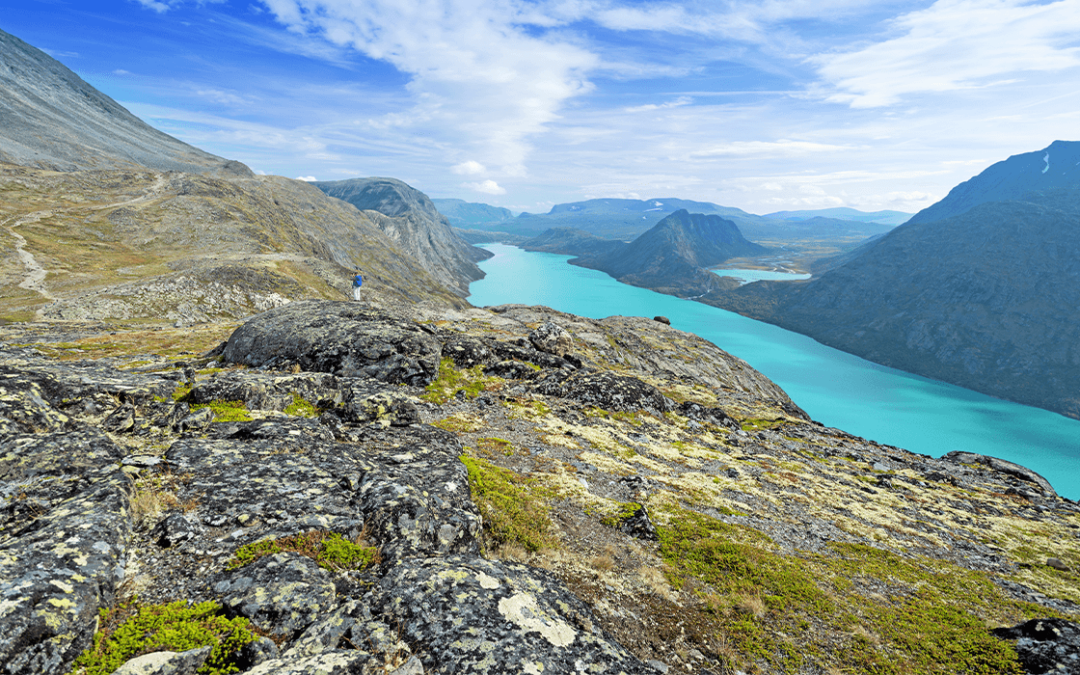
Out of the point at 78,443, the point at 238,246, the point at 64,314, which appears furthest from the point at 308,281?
the point at 78,443

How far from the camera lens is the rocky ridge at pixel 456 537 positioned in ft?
26.2

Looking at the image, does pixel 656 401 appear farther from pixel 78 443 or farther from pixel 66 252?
pixel 66 252

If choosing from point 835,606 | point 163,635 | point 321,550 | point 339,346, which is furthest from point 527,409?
point 163,635

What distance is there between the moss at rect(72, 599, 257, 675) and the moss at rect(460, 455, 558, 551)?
7.46 meters

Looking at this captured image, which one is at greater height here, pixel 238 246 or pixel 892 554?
pixel 238 246

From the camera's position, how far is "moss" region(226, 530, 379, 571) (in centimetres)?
951

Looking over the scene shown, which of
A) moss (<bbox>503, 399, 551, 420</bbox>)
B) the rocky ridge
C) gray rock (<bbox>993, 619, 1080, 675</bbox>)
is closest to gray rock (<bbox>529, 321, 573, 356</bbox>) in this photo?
moss (<bbox>503, 399, 551, 420</bbox>)

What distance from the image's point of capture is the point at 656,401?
35.9 metres

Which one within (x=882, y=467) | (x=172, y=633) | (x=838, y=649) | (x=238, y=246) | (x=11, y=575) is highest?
(x=238, y=246)

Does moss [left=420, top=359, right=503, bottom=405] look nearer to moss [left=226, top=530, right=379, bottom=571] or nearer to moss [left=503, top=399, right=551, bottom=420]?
moss [left=503, top=399, right=551, bottom=420]

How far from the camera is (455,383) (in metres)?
31.2

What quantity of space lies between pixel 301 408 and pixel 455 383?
12.6m

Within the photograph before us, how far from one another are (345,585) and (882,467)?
39467mm

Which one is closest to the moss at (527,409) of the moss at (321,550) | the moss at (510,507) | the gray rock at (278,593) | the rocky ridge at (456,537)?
the rocky ridge at (456,537)
